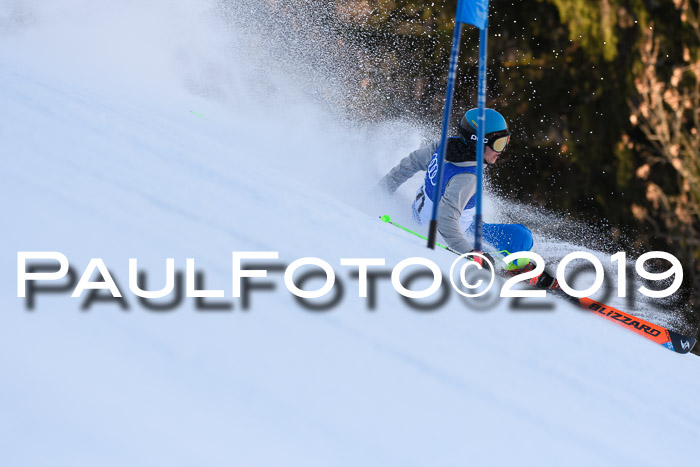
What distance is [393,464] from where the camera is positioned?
0.91 metres

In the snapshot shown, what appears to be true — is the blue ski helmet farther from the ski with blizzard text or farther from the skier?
the ski with blizzard text

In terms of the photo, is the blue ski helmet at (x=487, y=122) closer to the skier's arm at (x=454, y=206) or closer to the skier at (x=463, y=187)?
the skier at (x=463, y=187)

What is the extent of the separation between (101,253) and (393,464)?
731 mm

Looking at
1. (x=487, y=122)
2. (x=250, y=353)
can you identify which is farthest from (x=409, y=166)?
(x=250, y=353)

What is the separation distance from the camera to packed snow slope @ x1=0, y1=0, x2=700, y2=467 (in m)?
0.82

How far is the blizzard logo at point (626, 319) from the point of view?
3.60 m

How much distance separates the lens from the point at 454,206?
339 cm

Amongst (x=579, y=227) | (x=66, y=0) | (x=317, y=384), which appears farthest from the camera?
(x=579, y=227)

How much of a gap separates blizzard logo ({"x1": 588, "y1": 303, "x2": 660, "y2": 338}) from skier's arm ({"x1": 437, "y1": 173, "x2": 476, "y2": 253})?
1.25m

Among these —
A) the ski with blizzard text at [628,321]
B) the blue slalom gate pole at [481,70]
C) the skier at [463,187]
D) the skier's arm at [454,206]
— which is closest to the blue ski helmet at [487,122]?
the skier at [463,187]

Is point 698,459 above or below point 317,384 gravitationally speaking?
below

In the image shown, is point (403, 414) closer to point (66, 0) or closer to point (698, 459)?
point (698, 459)

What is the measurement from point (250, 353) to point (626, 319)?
136 inches

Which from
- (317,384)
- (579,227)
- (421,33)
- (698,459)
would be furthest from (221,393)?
(421,33)
